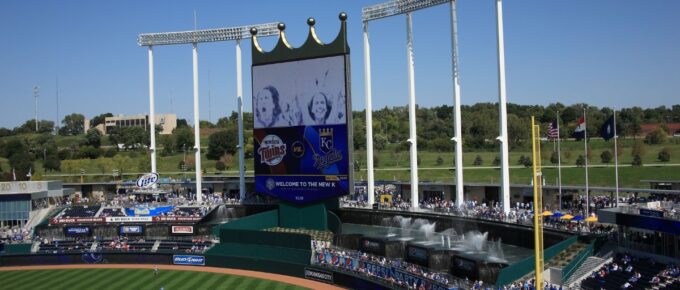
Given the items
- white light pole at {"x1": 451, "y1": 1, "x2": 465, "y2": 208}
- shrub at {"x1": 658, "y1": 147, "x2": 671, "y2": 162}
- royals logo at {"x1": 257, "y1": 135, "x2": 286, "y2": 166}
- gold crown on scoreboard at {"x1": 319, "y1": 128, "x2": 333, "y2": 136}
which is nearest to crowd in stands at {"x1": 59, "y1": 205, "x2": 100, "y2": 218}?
royals logo at {"x1": 257, "y1": 135, "x2": 286, "y2": 166}

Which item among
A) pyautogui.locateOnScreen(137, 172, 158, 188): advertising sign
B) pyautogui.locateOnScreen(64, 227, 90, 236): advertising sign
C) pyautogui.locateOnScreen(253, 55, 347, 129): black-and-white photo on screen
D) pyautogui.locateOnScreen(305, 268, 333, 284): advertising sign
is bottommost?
pyautogui.locateOnScreen(305, 268, 333, 284): advertising sign

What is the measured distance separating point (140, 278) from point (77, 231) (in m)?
13.1

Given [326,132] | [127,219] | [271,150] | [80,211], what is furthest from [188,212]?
[326,132]

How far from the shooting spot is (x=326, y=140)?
1674 inches

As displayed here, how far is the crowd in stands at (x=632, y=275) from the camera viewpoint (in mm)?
24703

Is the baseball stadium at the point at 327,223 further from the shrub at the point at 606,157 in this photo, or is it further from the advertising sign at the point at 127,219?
the shrub at the point at 606,157

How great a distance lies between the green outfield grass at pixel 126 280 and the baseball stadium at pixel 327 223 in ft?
0.47

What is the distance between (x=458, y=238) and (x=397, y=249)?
5.24m

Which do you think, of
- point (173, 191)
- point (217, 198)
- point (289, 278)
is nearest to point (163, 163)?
point (173, 191)

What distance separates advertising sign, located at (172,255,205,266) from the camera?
43625mm

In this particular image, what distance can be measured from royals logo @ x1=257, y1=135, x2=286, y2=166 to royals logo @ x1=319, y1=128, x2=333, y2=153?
10.8ft

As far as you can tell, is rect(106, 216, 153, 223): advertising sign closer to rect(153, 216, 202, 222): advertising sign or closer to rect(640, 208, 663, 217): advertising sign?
rect(153, 216, 202, 222): advertising sign

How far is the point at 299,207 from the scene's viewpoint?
44.8 meters

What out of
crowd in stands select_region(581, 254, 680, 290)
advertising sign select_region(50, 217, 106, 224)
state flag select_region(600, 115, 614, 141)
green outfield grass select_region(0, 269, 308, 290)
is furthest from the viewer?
advertising sign select_region(50, 217, 106, 224)
